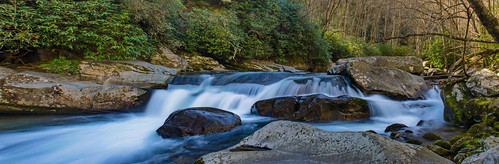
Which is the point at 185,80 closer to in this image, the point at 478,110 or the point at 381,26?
the point at 478,110

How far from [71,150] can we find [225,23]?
846 centimetres

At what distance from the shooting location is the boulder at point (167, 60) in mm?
9952

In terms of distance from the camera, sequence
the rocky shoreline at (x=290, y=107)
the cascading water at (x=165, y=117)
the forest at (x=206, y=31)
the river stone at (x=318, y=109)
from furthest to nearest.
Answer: the forest at (x=206, y=31), the river stone at (x=318, y=109), the cascading water at (x=165, y=117), the rocky shoreline at (x=290, y=107)

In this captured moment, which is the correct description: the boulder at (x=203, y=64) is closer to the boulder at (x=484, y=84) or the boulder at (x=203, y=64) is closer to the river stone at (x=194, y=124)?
the river stone at (x=194, y=124)

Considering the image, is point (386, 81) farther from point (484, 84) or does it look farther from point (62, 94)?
point (62, 94)

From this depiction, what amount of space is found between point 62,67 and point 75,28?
1.15 meters

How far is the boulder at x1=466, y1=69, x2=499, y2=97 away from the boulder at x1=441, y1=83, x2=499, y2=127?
0.38 feet

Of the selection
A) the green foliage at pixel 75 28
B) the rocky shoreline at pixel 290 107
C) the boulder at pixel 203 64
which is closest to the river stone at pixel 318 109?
the rocky shoreline at pixel 290 107

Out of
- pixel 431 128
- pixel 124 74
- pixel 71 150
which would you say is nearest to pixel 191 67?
pixel 124 74

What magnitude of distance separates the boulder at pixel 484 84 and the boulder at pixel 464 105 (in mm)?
115

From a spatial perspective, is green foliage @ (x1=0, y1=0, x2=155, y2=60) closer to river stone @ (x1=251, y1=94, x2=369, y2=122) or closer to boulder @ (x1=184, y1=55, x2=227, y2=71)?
boulder @ (x1=184, y1=55, x2=227, y2=71)

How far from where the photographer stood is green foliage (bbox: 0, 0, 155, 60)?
7145 mm

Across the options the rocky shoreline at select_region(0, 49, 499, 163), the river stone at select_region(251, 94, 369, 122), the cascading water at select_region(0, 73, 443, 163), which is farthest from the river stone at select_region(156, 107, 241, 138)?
the river stone at select_region(251, 94, 369, 122)

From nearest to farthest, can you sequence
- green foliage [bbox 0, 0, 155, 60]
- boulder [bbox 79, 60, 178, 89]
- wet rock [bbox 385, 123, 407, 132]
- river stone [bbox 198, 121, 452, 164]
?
river stone [bbox 198, 121, 452, 164] → wet rock [bbox 385, 123, 407, 132] → green foliage [bbox 0, 0, 155, 60] → boulder [bbox 79, 60, 178, 89]
